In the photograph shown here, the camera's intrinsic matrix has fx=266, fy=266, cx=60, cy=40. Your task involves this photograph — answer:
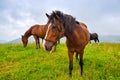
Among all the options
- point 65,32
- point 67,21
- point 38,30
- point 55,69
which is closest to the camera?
point 67,21

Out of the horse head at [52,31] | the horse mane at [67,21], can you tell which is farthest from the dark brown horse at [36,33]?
the horse head at [52,31]

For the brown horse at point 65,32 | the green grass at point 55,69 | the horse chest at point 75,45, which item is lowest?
the green grass at point 55,69

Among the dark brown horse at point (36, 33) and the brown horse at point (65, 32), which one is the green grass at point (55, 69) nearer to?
the brown horse at point (65, 32)

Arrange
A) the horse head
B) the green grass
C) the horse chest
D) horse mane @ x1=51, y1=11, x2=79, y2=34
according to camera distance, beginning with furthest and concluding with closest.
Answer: the green grass
the horse chest
horse mane @ x1=51, y1=11, x2=79, y2=34
the horse head

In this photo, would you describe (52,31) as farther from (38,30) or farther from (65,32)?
(38,30)

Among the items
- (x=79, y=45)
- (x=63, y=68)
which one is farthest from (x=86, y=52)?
(x=79, y=45)

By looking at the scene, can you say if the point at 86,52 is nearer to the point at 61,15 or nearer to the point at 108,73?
the point at 108,73

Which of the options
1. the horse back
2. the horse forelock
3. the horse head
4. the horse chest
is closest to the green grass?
the horse chest

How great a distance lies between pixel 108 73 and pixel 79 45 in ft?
8.78

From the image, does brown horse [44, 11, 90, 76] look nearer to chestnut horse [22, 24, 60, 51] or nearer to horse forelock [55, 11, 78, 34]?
horse forelock [55, 11, 78, 34]

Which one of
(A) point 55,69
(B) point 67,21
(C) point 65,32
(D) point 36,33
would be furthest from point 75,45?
(D) point 36,33

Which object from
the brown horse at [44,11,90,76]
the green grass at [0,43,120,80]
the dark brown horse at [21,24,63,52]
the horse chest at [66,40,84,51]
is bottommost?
the green grass at [0,43,120,80]

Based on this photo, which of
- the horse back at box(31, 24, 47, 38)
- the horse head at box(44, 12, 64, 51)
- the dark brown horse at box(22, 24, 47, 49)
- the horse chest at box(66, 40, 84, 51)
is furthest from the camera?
the horse back at box(31, 24, 47, 38)

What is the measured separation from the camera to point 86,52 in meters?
22.7
